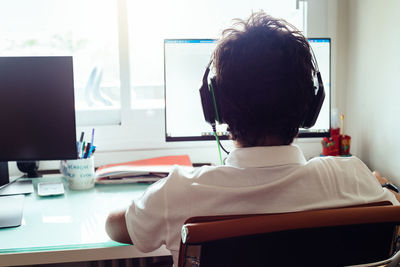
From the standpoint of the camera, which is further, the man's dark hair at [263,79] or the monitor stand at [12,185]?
the monitor stand at [12,185]

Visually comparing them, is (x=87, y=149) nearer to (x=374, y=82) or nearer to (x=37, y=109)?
(x=37, y=109)

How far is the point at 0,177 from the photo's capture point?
1.50 meters

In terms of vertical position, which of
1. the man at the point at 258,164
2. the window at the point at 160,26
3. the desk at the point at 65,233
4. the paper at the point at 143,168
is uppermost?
the window at the point at 160,26

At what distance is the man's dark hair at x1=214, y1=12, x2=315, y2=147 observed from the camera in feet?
2.78

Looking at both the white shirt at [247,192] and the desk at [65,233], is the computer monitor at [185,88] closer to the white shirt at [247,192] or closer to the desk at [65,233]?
the desk at [65,233]

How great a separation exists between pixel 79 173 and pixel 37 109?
0.25 meters

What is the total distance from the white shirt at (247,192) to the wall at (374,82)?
2.24 ft

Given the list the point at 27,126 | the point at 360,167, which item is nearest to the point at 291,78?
the point at 360,167

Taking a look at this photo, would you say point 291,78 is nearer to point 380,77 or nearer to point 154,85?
point 380,77

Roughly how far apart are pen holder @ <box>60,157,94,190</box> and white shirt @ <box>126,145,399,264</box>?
65 centimetres

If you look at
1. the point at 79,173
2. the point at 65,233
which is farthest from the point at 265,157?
the point at 79,173

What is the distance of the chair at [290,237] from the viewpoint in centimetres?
65

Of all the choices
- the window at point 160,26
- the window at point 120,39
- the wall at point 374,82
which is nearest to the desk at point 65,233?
the window at point 120,39

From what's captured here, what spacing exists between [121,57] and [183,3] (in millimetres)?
338
